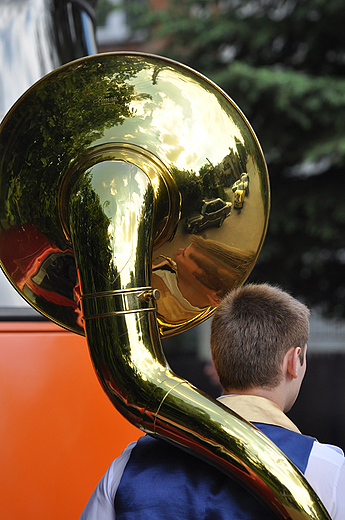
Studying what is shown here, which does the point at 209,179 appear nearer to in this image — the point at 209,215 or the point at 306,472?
the point at 209,215

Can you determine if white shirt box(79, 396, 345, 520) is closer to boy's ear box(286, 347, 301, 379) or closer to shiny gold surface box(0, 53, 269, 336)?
boy's ear box(286, 347, 301, 379)

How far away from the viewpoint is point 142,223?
2.64 ft

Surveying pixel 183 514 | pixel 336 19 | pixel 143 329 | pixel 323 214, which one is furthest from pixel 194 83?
pixel 336 19

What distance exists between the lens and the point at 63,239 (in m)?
0.95

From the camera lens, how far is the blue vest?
2.42 ft

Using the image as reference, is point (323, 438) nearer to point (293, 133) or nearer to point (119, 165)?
point (293, 133)

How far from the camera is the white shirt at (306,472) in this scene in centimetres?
77

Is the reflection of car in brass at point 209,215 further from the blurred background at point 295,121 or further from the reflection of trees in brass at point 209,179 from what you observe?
the blurred background at point 295,121

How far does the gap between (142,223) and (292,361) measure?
376 millimetres

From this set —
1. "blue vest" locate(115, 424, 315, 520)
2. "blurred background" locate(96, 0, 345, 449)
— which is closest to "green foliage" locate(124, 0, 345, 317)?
"blurred background" locate(96, 0, 345, 449)

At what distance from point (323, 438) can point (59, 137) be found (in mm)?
4360

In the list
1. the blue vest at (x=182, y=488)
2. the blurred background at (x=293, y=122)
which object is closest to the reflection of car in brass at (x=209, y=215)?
the blue vest at (x=182, y=488)

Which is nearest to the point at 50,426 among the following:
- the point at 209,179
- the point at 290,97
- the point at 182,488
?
the point at 182,488

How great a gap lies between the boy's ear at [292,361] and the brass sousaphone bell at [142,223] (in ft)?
0.55
